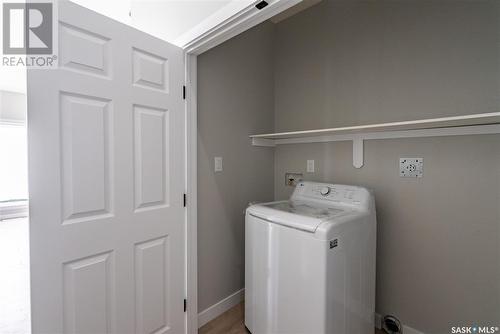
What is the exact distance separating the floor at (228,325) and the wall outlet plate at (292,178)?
1198 millimetres

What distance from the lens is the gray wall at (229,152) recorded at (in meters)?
1.77

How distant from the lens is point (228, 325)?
179cm

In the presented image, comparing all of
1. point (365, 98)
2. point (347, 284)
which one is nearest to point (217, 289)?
point (347, 284)

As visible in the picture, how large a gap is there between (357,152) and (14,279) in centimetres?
364

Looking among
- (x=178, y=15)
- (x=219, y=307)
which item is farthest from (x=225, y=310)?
(x=178, y=15)

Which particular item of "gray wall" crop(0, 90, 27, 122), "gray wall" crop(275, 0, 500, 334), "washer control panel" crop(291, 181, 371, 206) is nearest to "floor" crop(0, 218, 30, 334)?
"gray wall" crop(0, 90, 27, 122)

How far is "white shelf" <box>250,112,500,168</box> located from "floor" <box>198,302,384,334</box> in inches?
56.9

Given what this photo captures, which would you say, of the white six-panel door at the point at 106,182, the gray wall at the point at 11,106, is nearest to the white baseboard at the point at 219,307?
the white six-panel door at the point at 106,182

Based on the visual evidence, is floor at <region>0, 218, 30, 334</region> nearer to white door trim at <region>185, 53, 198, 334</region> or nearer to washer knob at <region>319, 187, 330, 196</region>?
white door trim at <region>185, 53, 198, 334</region>

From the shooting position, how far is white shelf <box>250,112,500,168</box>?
1203mm

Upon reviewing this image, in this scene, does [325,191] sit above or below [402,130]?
below

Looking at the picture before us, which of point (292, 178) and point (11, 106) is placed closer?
point (292, 178)

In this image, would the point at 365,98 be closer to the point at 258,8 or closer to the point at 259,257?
the point at 258,8

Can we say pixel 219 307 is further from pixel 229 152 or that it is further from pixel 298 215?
pixel 229 152
